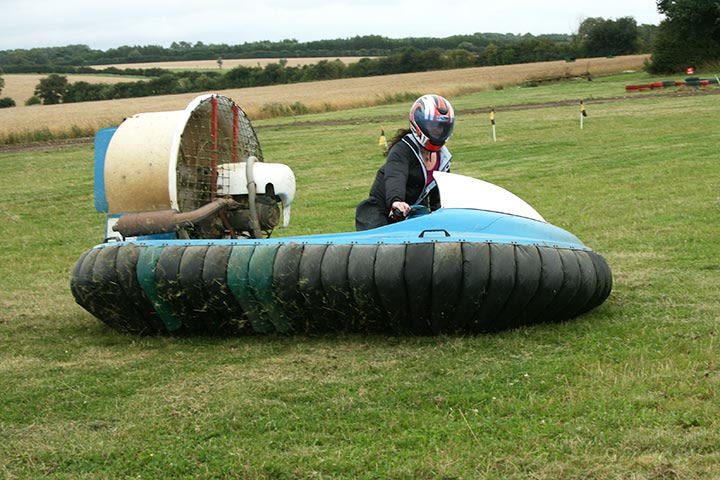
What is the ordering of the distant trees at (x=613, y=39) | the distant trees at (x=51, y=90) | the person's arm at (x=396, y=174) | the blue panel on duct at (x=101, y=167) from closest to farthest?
1. the person's arm at (x=396, y=174)
2. the blue panel on duct at (x=101, y=167)
3. the distant trees at (x=51, y=90)
4. the distant trees at (x=613, y=39)

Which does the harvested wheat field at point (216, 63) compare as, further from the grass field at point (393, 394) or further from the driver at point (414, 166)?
the driver at point (414, 166)

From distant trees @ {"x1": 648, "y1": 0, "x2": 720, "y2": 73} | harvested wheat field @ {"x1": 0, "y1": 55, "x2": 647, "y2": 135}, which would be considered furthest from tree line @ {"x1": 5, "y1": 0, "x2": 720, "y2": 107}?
harvested wheat field @ {"x1": 0, "y1": 55, "x2": 647, "y2": 135}

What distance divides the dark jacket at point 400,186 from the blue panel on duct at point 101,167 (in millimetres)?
1371

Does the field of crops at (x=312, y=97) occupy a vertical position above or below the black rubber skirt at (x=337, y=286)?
below

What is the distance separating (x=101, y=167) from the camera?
531 cm

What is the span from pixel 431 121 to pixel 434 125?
0.02 metres

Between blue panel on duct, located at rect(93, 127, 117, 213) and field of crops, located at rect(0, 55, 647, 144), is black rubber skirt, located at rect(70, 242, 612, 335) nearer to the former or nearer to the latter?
blue panel on duct, located at rect(93, 127, 117, 213)

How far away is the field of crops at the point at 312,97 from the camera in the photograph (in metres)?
25.6

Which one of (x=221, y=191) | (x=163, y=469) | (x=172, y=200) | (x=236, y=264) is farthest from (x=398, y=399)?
(x=221, y=191)

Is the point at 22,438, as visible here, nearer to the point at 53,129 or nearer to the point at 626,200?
the point at 626,200

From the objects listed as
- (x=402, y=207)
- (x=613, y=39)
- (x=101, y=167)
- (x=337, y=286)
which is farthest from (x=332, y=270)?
(x=613, y=39)

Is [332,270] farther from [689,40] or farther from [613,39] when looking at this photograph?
[613,39]

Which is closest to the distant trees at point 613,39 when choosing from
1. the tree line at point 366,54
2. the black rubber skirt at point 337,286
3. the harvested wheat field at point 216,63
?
the tree line at point 366,54

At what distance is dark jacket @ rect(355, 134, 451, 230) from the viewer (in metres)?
4.79
